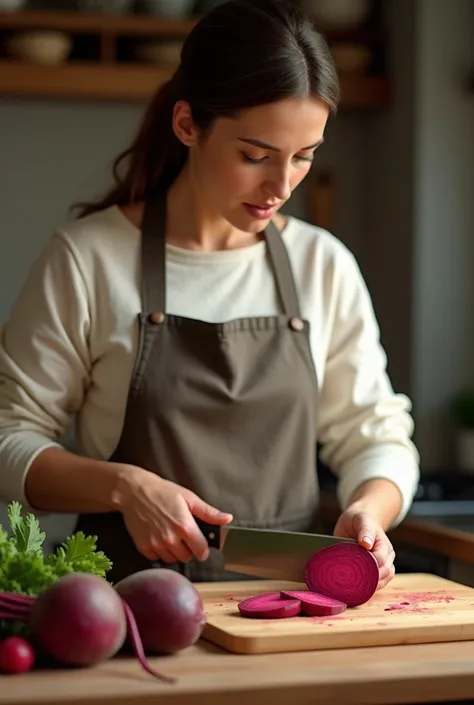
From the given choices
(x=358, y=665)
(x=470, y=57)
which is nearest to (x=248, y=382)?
(x=358, y=665)

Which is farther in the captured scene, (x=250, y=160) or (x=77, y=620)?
(x=250, y=160)

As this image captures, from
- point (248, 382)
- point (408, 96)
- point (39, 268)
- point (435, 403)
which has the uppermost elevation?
point (408, 96)

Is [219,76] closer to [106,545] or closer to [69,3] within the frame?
[106,545]

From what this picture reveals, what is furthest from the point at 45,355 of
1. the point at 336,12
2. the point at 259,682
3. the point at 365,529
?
the point at 336,12

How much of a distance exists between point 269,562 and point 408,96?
1.77m

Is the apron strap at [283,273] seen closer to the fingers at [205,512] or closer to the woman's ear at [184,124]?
the woman's ear at [184,124]

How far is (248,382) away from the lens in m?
1.99

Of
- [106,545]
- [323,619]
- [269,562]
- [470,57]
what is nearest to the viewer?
[323,619]

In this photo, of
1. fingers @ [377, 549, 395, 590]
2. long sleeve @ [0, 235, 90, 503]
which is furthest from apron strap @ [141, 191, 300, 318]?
fingers @ [377, 549, 395, 590]

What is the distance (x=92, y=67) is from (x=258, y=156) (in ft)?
4.81

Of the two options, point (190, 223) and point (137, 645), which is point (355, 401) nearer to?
point (190, 223)

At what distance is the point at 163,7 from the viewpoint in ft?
10.5

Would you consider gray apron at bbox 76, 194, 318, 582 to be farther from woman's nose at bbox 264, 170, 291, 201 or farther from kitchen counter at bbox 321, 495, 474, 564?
woman's nose at bbox 264, 170, 291, 201

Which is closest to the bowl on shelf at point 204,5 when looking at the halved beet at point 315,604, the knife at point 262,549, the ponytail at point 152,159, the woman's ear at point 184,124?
the ponytail at point 152,159
